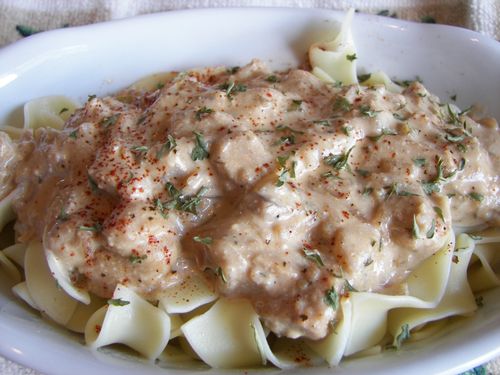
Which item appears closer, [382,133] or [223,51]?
[382,133]

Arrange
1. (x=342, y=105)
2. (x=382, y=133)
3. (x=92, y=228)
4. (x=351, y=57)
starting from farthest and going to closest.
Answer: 1. (x=351, y=57)
2. (x=342, y=105)
3. (x=382, y=133)
4. (x=92, y=228)

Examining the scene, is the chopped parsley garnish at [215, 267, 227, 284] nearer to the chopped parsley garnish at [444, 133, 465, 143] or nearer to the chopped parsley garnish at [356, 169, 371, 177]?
the chopped parsley garnish at [356, 169, 371, 177]

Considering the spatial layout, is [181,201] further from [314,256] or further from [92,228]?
[314,256]

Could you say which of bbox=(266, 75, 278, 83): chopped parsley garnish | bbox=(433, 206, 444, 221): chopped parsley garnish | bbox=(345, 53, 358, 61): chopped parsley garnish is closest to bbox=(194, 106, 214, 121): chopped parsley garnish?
bbox=(266, 75, 278, 83): chopped parsley garnish

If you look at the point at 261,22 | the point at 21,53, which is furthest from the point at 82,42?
the point at 261,22

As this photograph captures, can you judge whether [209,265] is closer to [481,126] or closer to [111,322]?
[111,322]

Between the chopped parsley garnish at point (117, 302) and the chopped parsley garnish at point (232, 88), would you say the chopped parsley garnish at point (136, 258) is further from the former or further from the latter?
the chopped parsley garnish at point (232, 88)

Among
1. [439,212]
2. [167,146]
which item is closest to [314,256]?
[439,212]
